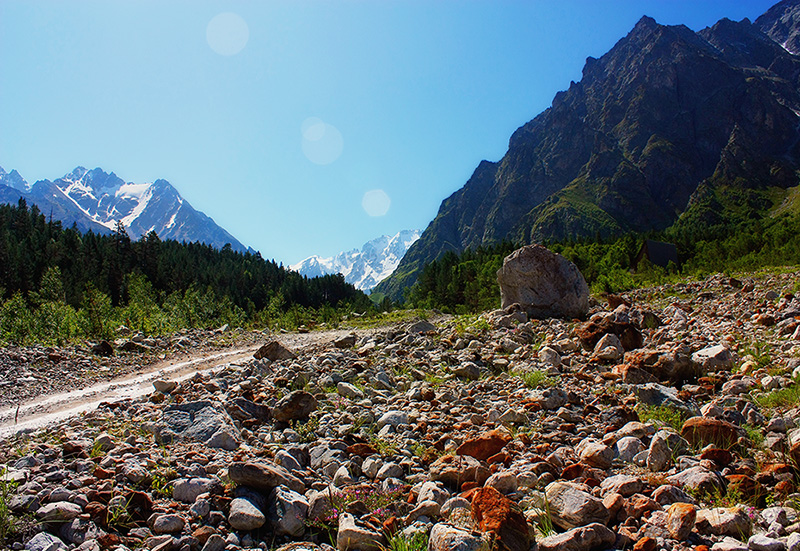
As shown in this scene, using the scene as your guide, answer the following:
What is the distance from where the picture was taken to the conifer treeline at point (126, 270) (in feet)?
209

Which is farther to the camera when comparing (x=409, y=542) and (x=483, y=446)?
(x=483, y=446)

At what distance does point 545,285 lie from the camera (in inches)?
838

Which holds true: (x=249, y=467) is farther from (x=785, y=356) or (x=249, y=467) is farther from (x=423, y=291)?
(x=423, y=291)

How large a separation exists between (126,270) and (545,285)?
3343 inches

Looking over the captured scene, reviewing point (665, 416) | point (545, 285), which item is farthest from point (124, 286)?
point (665, 416)

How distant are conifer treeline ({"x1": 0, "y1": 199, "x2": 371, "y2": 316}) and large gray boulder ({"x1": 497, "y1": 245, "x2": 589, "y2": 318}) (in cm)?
3958

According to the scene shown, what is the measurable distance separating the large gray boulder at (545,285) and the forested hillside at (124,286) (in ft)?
83.8

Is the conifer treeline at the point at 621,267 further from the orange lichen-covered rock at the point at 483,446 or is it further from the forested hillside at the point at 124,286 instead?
the orange lichen-covered rock at the point at 483,446

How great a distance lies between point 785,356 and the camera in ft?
26.6

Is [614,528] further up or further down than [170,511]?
further down

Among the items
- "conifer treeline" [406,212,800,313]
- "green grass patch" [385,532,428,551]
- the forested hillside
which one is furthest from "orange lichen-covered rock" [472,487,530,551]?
"conifer treeline" [406,212,800,313]

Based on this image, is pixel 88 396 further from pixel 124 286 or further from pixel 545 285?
pixel 124 286

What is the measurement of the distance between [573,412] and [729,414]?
2134 mm

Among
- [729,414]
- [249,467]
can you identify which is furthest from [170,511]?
[729,414]
